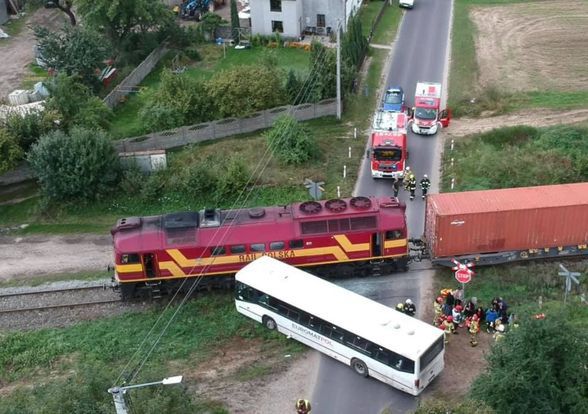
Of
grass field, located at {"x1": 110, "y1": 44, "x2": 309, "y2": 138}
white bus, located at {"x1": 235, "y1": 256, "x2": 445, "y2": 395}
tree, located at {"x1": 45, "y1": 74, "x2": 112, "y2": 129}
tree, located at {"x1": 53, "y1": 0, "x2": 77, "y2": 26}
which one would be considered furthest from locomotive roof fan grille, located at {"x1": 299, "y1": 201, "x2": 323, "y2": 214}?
tree, located at {"x1": 53, "y1": 0, "x2": 77, "y2": 26}

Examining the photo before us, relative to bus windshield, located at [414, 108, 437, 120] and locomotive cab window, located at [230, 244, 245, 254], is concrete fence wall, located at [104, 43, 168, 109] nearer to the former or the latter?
bus windshield, located at [414, 108, 437, 120]

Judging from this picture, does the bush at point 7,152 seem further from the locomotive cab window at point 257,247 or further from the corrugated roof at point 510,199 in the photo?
the corrugated roof at point 510,199

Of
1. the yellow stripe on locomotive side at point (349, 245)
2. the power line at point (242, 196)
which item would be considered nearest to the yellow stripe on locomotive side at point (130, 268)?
the power line at point (242, 196)

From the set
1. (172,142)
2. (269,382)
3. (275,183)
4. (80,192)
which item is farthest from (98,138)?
(269,382)

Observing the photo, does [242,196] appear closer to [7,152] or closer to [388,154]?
[388,154]

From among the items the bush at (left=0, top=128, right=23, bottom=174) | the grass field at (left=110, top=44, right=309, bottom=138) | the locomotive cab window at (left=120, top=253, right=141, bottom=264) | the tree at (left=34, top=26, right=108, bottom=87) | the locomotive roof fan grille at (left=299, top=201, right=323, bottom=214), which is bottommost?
the locomotive cab window at (left=120, top=253, right=141, bottom=264)

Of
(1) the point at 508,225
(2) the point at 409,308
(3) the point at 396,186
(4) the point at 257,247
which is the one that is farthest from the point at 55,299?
(1) the point at 508,225

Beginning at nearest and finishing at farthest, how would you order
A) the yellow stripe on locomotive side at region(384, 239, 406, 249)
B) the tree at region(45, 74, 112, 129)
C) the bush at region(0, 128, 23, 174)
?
1. the yellow stripe on locomotive side at region(384, 239, 406, 249)
2. the bush at region(0, 128, 23, 174)
3. the tree at region(45, 74, 112, 129)
